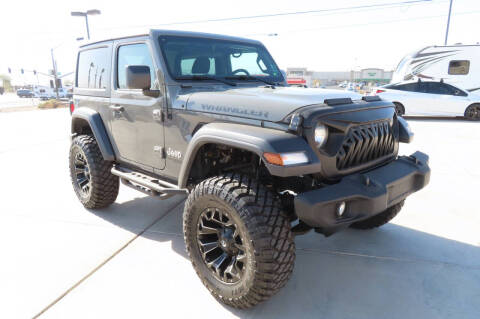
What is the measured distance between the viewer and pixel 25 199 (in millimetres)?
4473

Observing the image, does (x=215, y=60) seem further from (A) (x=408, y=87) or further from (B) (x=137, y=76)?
(A) (x=408, y=87)

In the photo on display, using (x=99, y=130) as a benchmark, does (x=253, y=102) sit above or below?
above

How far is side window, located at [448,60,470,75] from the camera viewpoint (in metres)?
13.3

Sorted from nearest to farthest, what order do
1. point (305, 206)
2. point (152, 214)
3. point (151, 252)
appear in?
point (305, 206)
point (151, 252)
point (152, 214)

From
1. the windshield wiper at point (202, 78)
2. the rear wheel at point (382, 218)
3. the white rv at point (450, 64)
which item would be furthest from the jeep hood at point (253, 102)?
the white rv at point (450, 64)

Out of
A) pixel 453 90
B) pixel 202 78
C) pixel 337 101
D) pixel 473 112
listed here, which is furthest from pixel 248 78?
pixel 473 112

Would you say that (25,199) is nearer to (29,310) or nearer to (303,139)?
(29,310)

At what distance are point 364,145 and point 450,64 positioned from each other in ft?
45.3

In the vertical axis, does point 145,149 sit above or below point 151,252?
above

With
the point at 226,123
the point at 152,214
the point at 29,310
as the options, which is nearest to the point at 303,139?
the point at 226,123

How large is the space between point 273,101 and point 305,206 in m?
0.77

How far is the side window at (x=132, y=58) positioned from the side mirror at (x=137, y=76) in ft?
0.91

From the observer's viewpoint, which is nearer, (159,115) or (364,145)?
(364,145)

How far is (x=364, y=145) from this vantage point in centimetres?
244
